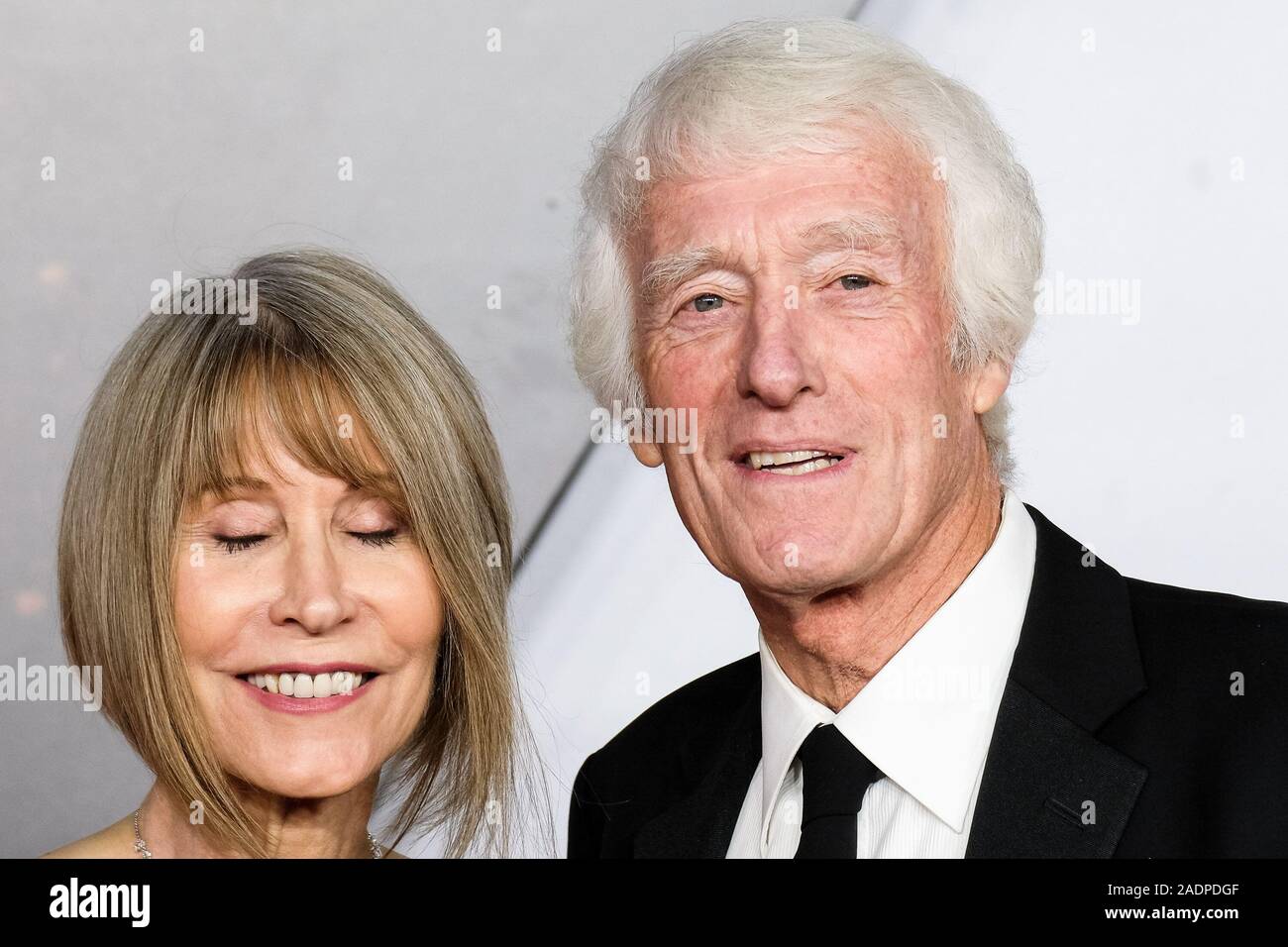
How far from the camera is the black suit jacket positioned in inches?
73.8

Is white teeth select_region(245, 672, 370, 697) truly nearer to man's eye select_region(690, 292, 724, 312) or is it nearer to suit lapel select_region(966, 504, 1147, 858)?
man's eye select_region(690, 292, 724, 312)

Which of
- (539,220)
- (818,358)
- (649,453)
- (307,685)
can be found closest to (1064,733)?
(818,358)

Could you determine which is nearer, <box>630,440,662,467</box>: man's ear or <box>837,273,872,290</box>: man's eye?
<box>837,273,872,290</box>: man's eye

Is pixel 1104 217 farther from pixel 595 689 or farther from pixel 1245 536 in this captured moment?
pixel 595 689

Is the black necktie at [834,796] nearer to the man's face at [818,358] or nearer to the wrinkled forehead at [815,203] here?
the man's face at [818,358]

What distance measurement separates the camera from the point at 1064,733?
1.93 m

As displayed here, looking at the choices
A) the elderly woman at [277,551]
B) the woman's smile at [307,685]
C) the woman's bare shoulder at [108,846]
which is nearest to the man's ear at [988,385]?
the elderly woman at [277,551]

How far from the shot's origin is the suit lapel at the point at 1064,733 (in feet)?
6.21

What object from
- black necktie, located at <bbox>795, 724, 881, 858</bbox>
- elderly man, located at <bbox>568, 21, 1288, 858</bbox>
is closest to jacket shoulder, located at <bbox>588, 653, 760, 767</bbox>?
elderly man, located at <bbox>568, 21, 1288, 858</bbox>

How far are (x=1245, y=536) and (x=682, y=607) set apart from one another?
1048 millimetres

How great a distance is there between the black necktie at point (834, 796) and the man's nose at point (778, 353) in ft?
1.55

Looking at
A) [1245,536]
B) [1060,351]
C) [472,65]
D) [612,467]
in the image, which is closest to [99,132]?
[472,65]

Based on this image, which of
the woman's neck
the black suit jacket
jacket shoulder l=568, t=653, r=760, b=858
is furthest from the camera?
jacket shoulder l=568, t=653, r=760, b=858

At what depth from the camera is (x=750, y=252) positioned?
2.09 metres
